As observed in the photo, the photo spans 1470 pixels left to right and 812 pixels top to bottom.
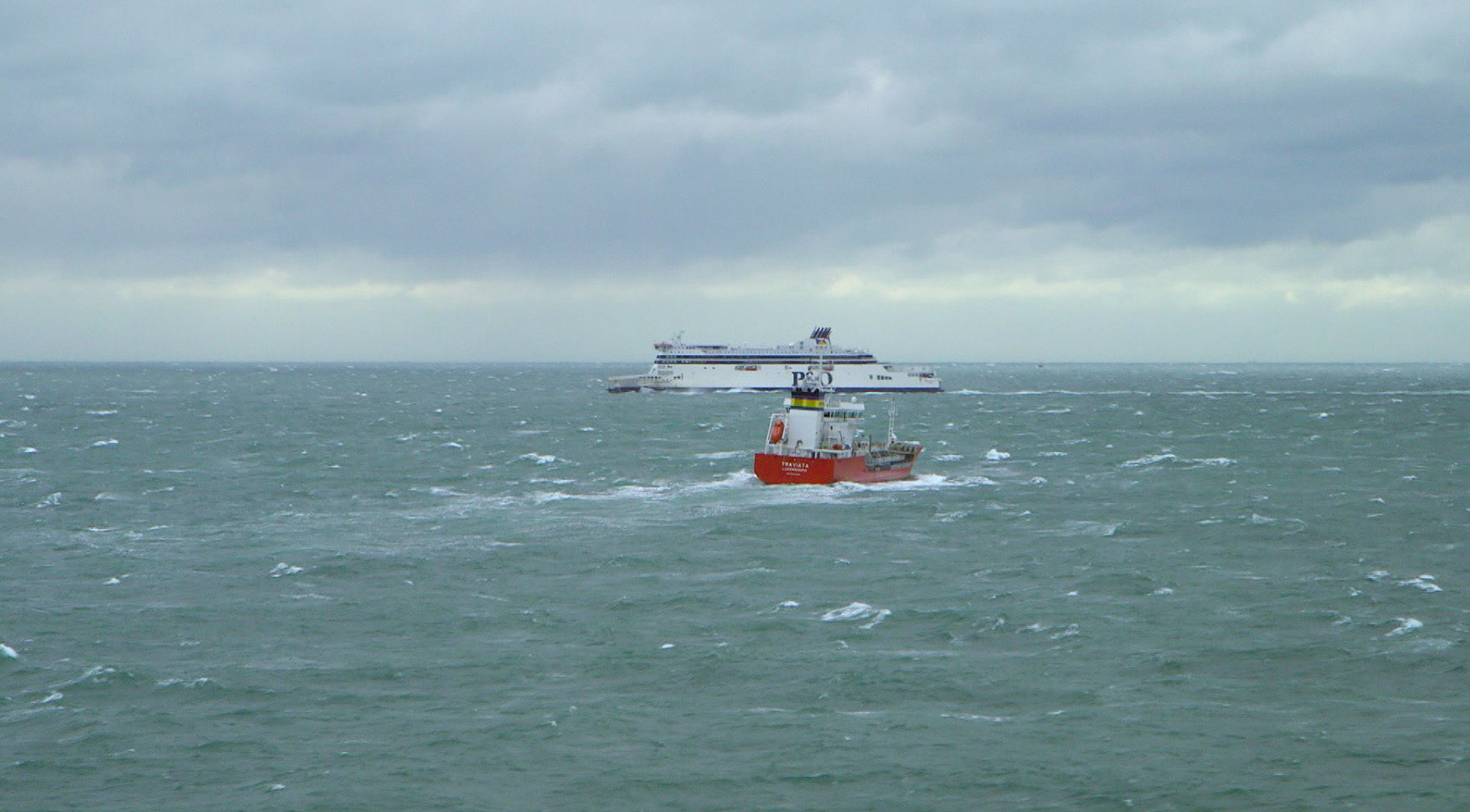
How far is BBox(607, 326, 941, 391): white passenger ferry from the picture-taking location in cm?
19225

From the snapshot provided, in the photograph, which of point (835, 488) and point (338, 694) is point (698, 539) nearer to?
point (835, 488)

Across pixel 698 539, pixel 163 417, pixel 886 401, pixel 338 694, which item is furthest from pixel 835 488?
pixel 886 401

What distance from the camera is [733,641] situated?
1308 inches

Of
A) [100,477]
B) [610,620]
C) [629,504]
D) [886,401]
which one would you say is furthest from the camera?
[886,401]

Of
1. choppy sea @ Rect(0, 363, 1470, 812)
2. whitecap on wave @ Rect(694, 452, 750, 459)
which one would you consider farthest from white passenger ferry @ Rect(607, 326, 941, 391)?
choppy sea @ Rect(0, 363, 1470, 812)

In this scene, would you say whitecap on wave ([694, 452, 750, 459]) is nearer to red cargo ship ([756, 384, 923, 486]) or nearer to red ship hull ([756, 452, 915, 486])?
red cargo ship ([756, 384, 923, 486])

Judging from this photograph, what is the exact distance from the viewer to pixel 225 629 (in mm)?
34438

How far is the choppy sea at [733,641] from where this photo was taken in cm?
2377

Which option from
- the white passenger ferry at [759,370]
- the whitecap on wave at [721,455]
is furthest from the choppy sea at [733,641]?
the white passenger ferry at [759,370]

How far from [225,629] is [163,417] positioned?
100 m

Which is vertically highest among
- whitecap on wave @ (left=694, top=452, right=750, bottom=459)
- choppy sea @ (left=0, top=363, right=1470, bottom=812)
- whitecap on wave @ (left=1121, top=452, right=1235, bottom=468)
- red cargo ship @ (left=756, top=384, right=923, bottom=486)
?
red cargo ship @ (left=756, top=384, right=923, bottom=486)

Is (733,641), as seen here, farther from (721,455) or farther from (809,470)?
(721,455)

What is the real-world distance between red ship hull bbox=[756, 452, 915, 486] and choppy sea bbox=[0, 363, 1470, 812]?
169cm

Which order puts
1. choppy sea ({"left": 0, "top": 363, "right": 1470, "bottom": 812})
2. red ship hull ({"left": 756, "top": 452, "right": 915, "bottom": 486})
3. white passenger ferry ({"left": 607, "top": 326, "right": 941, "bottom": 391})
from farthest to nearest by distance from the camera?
white passenger ferry ({"left": 607, "top": 326, "right": 941, "bottom": 391}) → red ship hull ({"left": 756, "top": 452, "right": 915, "bottom": 486}) → choppy sea ({"left": 0, "top": 363, "right": 1470, "bottom": 812})
